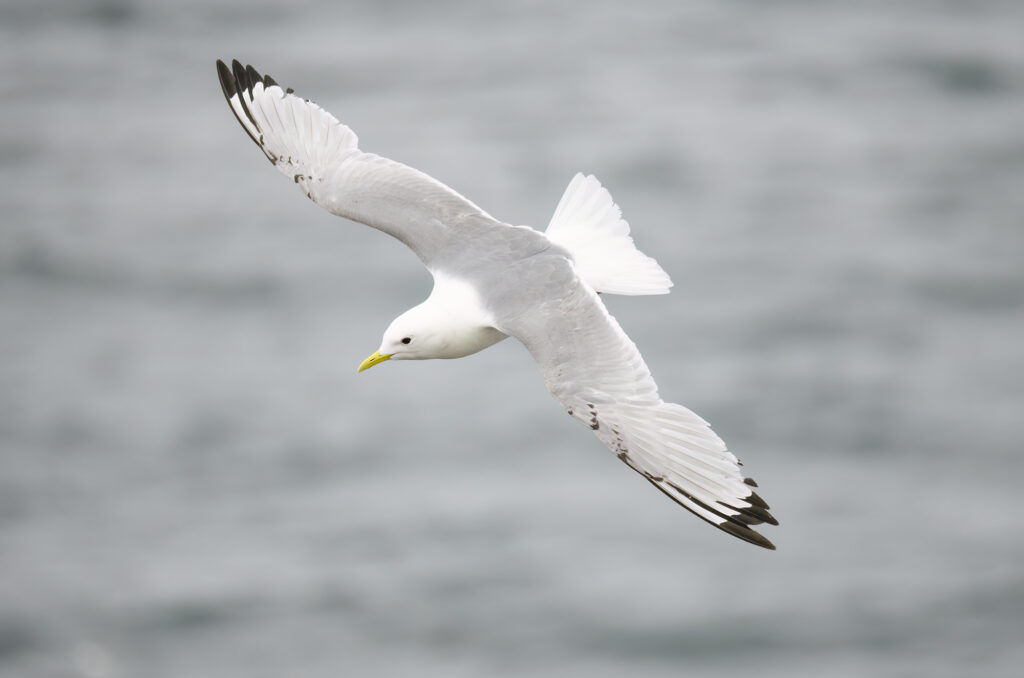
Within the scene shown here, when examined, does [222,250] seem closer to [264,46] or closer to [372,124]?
[372,124]

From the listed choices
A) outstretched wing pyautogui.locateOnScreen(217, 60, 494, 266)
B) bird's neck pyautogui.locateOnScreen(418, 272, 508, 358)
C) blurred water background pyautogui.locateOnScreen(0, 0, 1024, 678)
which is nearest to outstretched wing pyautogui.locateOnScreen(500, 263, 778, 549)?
bird's neck pyautogui.locateOnScreen(418, 272, 508, 358)

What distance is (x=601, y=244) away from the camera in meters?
8.77

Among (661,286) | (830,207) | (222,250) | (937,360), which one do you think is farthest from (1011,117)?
(661,286)

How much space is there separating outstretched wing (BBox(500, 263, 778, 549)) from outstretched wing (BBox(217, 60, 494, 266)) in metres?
0.86

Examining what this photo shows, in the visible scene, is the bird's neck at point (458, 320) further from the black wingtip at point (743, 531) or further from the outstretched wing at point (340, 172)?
the black wingtip at point (743, 531)

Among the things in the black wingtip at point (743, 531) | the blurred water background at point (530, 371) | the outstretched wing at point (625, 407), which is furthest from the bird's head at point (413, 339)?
the blurred water background at point (530, 371)

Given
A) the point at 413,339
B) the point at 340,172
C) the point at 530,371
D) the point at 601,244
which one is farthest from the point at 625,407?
the point at 530,371

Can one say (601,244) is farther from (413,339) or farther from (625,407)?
(625,407)

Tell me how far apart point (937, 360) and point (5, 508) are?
16.0 meters

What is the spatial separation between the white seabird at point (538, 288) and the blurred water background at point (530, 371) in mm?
14342

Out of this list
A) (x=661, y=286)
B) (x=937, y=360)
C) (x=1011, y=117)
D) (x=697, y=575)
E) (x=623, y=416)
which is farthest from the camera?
(x=1011, y=117)

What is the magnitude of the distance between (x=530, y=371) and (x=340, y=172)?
16009mm

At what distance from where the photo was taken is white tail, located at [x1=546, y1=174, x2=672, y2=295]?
8.49m

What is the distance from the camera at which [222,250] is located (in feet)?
96.5
